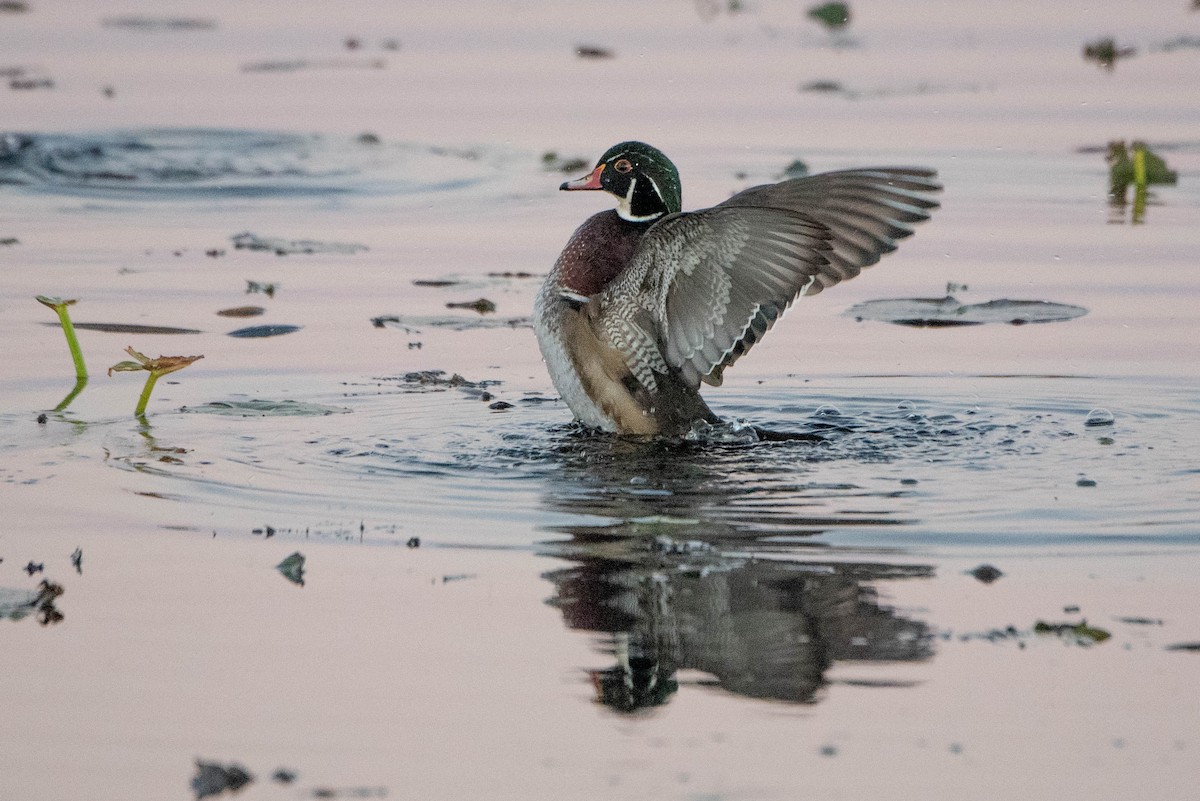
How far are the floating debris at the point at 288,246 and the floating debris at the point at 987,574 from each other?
5.54 metres

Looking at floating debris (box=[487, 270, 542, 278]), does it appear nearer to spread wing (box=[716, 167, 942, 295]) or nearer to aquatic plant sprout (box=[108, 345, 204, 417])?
spread wing (box=[716, 167, 942, 295])

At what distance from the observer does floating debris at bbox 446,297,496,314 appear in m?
8.86

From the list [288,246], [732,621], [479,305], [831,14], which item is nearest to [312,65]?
[831,14]

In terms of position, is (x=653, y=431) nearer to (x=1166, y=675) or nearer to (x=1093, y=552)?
(x=1093, y=552)

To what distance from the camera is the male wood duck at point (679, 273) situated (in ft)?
21.2

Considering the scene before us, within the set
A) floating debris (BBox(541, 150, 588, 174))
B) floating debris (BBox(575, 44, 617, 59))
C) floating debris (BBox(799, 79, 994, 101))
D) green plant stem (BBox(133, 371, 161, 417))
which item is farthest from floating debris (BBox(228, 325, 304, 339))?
floating debris (BBox(575, 44, 617, 59))

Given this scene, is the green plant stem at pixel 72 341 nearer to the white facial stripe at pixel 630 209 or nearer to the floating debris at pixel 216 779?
the white facial stripe at pixel 630 209

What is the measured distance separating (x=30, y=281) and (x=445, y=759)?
6014 mm

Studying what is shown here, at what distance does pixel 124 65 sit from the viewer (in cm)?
1617

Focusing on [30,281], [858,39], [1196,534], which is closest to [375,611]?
[1196,534]

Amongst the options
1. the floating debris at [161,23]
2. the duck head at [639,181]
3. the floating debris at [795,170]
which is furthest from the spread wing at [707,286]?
the floating debris at [161,23]

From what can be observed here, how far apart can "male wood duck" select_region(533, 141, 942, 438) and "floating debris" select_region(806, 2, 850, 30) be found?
39.6 feet

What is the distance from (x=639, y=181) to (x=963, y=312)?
2.01 meters

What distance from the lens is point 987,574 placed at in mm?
4938
